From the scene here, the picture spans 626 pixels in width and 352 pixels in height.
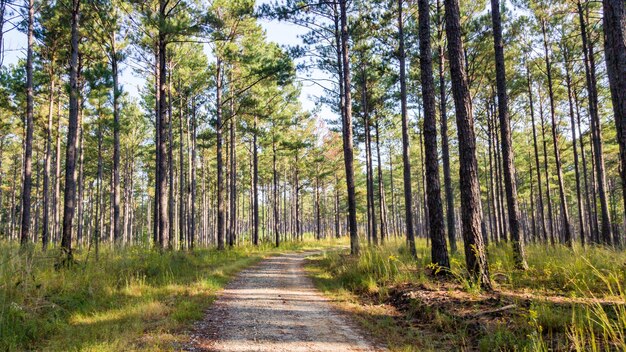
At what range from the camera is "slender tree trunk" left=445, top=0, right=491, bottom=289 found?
6594 millimetres

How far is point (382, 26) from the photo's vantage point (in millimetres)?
→ 15219

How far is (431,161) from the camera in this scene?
8.48 meters

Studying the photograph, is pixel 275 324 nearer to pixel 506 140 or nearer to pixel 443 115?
pixel 506 140

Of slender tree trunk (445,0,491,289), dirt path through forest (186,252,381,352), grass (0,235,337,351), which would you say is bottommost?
dirt path through forest (186,252,381,352)

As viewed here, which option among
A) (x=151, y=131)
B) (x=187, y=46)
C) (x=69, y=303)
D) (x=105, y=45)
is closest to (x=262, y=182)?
(x=151, y=131)

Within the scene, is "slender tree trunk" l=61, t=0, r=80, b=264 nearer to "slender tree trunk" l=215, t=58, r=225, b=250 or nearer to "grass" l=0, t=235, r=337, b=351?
"grass" l=0, t=235, r=337, b=351


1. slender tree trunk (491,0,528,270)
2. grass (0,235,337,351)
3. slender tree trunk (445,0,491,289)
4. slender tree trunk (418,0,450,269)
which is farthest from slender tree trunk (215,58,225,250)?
slender tree trunk (445,0,491,289)

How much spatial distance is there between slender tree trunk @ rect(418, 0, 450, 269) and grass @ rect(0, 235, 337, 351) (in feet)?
17.9

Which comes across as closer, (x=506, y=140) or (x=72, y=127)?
(x=506, y=140)

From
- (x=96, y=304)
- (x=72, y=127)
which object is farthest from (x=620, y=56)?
(x=72, y=127)

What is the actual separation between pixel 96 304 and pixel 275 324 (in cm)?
348

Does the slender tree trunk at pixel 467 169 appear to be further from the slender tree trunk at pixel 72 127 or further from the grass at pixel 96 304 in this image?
the slender tree trunk at pixel 72 127

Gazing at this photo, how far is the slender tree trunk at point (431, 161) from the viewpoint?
8031 mm

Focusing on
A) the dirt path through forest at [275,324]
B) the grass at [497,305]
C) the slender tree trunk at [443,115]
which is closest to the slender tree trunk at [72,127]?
the dirt path through forest at [275,324]
